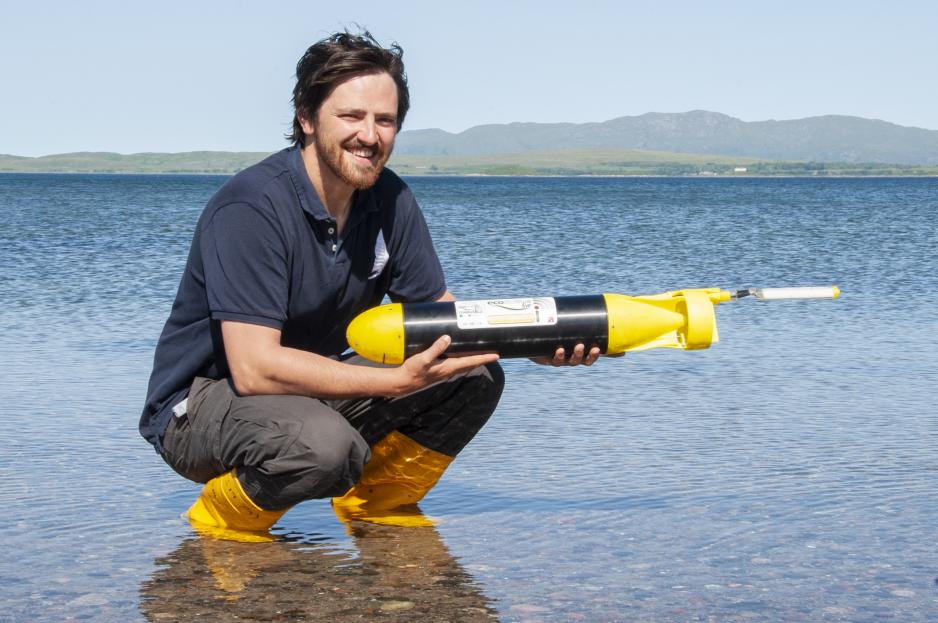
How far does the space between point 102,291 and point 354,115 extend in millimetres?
12868

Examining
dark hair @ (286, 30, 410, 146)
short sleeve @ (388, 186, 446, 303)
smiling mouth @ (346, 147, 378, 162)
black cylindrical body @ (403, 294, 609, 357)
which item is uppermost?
dark hair @ (286, 30, 410, 146)

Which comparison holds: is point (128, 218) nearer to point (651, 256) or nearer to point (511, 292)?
point (651, 256)

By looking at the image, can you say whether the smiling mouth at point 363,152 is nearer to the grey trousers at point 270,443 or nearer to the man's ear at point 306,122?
the man's ear at point 306,122

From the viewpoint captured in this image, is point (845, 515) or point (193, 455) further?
point (845, 515)

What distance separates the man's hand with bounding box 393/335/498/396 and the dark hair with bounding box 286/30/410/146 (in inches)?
38.3

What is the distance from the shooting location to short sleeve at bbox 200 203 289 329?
428 centimetres

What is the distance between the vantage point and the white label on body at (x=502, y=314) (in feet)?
14.8

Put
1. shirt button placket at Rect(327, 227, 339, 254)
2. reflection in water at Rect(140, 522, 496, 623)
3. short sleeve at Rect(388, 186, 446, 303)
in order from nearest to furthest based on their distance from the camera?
reflection in water at Rect(140, 522, 496, 623) < shirt button placket at Rect(327, 227, 339, 254) < short sleeve at Rect(388, 186, 446, 303)

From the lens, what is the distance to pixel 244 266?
14.1ft

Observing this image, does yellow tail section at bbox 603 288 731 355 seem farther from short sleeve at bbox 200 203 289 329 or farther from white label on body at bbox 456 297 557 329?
short sleeve at bbox 200 203 289 329

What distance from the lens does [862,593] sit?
4.32 meters

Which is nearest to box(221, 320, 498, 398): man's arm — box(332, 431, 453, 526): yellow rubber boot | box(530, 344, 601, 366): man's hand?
box(530, 344, 601, 366): man's hand

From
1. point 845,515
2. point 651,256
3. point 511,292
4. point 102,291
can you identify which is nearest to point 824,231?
point 651,256

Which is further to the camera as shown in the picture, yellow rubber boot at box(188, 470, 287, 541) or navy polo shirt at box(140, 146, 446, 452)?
yellow rubber boot at box(188, 470, 287, 541)
